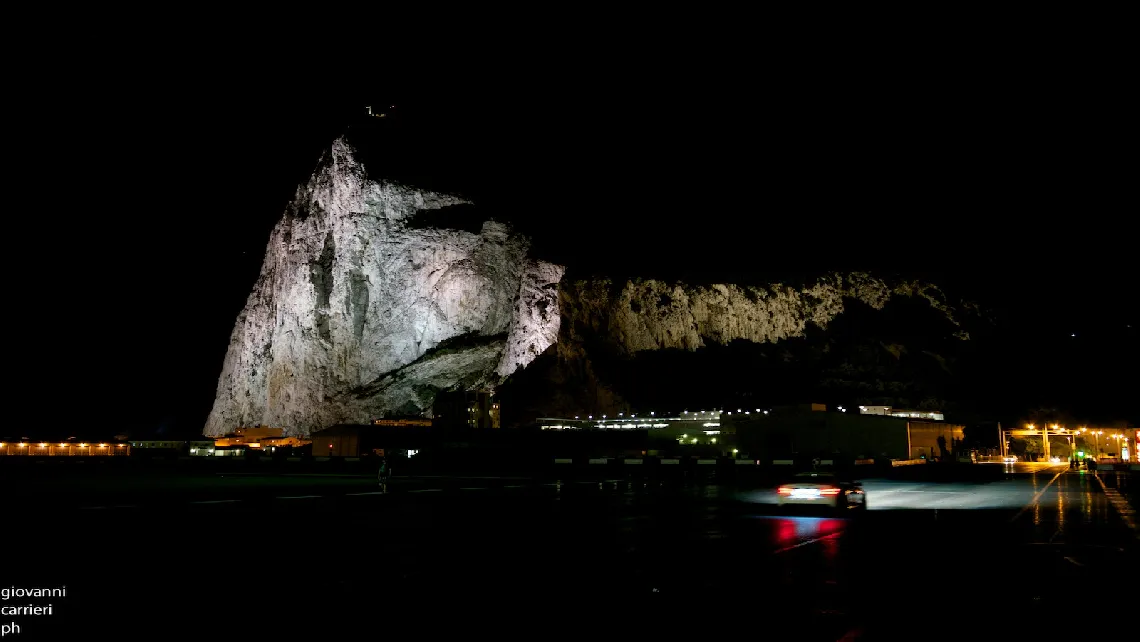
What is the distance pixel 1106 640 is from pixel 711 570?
4157 millimetres

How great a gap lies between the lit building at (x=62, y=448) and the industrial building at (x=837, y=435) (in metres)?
45.0

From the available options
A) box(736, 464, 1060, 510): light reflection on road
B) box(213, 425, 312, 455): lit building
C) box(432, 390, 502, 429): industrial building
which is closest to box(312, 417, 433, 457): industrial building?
box(432, 390, 502, 429): industrial building

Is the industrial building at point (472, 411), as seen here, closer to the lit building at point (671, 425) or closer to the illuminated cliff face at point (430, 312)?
the illuminated cliff face at point (430, 312)

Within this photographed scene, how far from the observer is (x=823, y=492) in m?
17.9

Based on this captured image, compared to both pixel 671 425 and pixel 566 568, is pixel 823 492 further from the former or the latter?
pixel 671 425

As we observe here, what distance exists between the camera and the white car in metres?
17.7

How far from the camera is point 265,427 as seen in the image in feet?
253

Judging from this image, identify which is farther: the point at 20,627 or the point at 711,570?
the point at 711,570

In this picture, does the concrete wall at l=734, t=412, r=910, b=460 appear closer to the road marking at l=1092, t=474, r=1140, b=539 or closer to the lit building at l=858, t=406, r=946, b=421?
the lit building at l=858, t=406, r=946, b=421

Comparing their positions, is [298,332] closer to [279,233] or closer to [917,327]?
[279,233]

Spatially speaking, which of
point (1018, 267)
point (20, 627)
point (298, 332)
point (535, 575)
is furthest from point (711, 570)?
point (1018, 267)

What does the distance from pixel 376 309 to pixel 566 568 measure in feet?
221

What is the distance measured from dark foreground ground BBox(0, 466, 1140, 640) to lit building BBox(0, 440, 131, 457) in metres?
52.4

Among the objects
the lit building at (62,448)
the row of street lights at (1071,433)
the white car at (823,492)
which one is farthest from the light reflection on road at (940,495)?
the lit building at (62,448)
